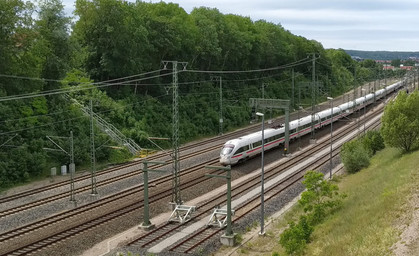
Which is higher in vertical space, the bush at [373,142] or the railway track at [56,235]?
the bush at [373,142]

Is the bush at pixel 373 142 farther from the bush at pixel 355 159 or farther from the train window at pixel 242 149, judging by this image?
the train window at pixel 242 149

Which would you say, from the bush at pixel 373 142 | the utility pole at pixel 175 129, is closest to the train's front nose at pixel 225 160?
the utility pole at pixel 175 129

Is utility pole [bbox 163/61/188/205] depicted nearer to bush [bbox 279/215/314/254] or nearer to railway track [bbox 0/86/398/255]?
railway track [bbox 0/86/398/255]

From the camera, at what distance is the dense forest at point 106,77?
41.9 m

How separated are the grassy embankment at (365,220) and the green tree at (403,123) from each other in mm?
5238

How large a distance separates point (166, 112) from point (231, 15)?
41657mm

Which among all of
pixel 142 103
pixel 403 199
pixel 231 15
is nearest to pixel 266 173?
pixel 403 199

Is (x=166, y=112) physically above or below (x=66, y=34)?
below

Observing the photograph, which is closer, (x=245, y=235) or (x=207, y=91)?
(x=245, y=235)

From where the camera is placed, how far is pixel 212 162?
150 ft

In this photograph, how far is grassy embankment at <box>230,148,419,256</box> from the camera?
64.8ft

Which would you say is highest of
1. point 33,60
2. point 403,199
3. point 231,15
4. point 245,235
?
point 231,15

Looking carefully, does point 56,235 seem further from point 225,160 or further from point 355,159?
point 355,159

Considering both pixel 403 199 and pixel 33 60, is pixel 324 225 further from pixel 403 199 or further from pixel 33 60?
pixel 33 60
